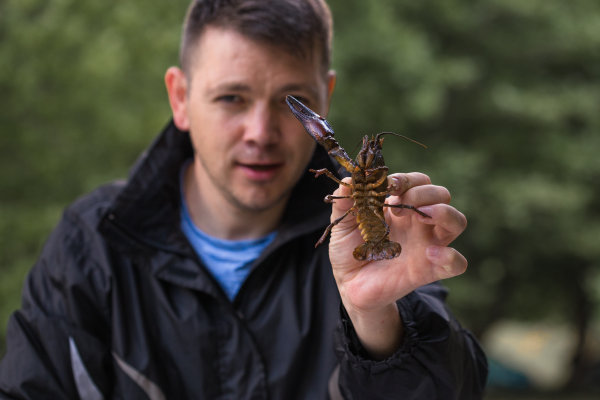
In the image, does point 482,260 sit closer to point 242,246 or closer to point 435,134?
point 435,134

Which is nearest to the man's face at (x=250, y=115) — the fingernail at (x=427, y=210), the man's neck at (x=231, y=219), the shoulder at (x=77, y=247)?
the man's neck at (x=231, y=219)

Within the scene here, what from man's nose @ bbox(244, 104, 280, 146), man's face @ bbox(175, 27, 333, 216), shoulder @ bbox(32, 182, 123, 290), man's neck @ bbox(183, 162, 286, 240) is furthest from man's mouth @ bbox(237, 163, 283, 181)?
shoulder @ bbox(32, 182, 123, 290)

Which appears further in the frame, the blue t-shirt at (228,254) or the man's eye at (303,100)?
the blue t-shirt at (228,254)

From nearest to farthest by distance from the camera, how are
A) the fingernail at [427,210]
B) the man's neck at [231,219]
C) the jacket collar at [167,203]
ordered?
1. the fingernail at [427,210]
2. the jacket collar at [167,203]
3. the man's neck at [231,219]

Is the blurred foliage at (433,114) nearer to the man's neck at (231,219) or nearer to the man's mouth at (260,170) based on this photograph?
the man's neck at (231,219)

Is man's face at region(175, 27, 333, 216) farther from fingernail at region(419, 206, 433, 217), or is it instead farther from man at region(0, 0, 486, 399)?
fingernail at region(419, 206, 433, 217)

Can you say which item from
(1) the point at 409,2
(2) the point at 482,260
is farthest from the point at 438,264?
→ (2) the point at 482,260
